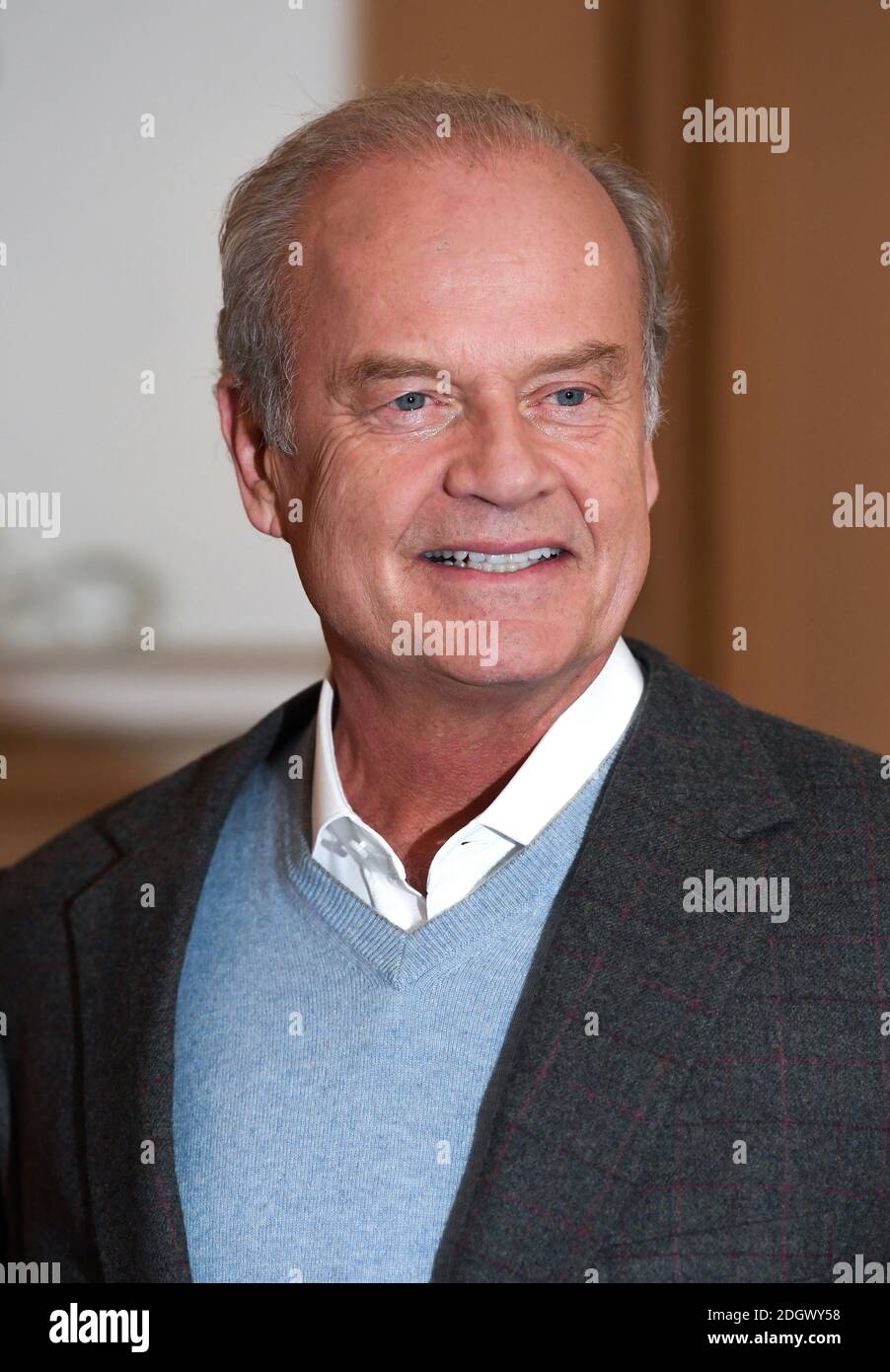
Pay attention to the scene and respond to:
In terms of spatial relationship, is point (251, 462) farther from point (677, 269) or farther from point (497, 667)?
point (677, 269)

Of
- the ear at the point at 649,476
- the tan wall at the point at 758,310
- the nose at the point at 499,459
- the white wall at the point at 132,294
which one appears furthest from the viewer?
the white wall at the point at 132,294

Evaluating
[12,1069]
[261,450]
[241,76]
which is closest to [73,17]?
[241,76]

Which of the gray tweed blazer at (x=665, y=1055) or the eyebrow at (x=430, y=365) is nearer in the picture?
the gray tweed blazer at (x=665, y=1055)

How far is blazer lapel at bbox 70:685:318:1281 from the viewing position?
116 centimetres

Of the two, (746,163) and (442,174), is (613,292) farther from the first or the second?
(746,163)

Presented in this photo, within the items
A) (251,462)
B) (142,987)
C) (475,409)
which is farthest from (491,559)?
(142,987)

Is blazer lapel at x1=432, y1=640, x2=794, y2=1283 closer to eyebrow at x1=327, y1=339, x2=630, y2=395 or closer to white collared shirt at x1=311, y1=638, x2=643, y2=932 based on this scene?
white collared shirt at x1=311, y1=638, x2=643, y2=932

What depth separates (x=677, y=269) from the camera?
8.27 feet

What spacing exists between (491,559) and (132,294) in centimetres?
184

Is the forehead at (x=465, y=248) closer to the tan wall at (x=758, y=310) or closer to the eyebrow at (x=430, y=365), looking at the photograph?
the eyebrow at (x=430, y=365)

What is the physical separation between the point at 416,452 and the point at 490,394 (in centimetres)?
8

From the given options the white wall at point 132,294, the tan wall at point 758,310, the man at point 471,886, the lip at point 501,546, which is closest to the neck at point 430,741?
the man at point 471,886

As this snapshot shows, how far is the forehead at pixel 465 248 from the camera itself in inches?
45.3

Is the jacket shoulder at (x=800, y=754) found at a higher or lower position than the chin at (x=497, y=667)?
lower
